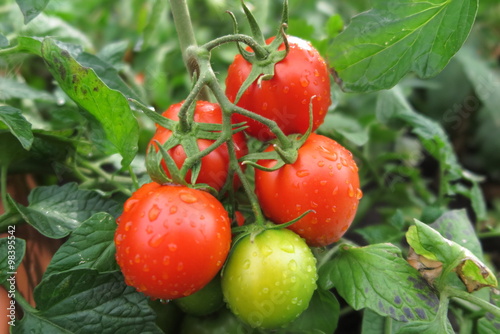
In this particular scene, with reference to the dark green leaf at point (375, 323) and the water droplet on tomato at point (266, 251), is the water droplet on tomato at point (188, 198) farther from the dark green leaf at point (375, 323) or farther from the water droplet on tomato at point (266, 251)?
the dark green leaf at point (375, 323)

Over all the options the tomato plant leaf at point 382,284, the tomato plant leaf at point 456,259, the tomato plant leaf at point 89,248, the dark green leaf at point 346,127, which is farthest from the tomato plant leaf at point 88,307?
the dark green leaf at point 346,127

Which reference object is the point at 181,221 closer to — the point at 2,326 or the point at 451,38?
the point at 2,326

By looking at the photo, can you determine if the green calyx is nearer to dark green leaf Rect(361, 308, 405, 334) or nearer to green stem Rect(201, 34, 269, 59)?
green stem Rect(201, 34, 269, 59)

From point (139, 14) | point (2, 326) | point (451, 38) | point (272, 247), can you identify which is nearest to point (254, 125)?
point (272, 247)

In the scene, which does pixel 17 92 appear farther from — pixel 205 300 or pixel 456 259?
pixel 456 259

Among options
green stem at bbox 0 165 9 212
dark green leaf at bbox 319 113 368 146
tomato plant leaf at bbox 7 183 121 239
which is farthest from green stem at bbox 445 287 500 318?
green stem at bbox 0 165 9 212

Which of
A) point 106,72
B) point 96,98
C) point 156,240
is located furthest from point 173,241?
point 106,72
